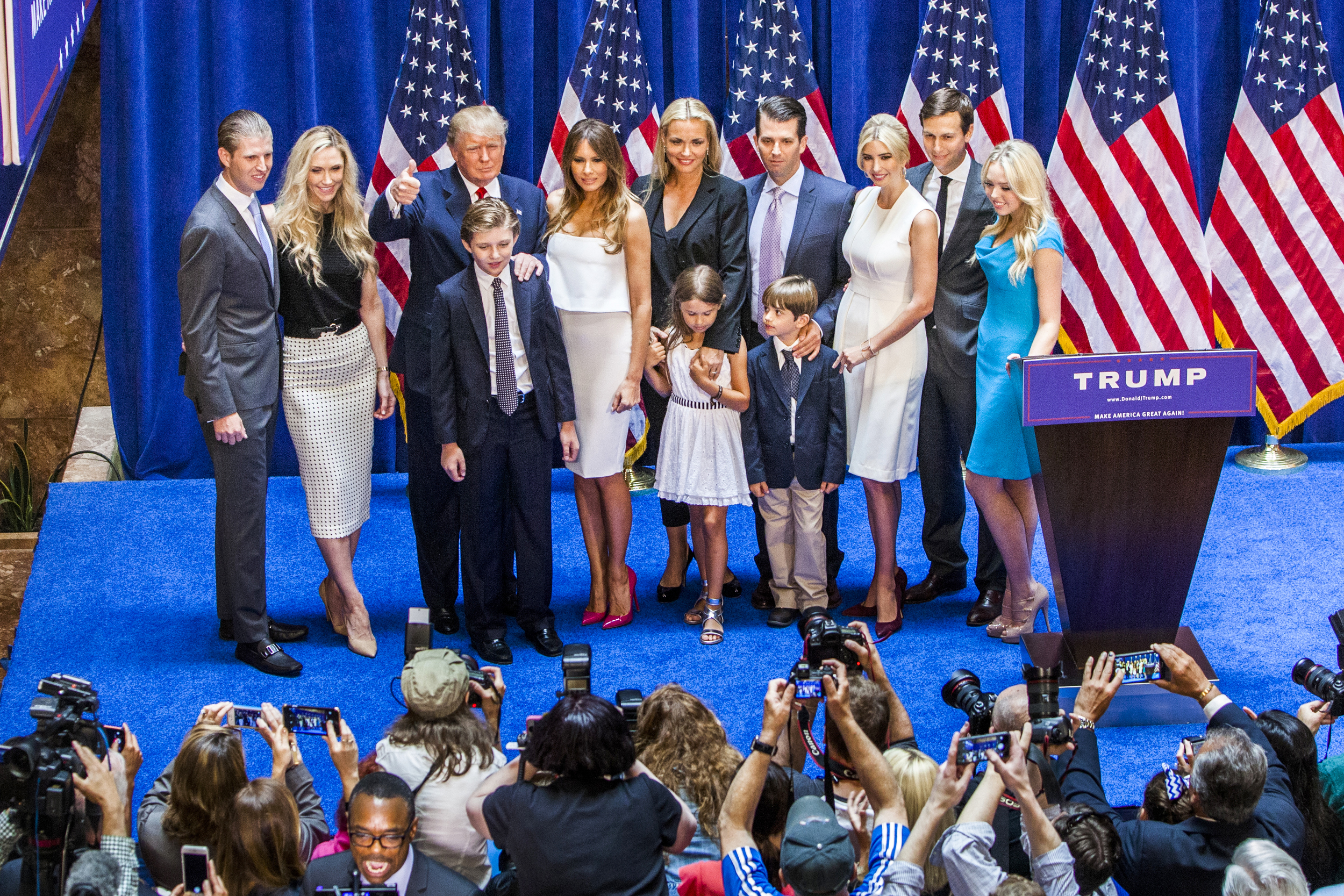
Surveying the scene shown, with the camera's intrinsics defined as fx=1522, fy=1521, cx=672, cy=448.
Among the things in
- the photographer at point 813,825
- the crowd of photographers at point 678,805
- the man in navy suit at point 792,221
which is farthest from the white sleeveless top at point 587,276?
the photographer at point 813,825

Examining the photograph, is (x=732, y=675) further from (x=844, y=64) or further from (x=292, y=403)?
(x=844, y=64)

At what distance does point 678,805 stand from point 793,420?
213 centimetres

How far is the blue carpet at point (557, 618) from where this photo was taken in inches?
177

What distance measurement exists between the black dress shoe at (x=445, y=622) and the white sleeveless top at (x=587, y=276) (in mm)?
1101

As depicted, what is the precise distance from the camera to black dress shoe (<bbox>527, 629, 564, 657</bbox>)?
192 inches

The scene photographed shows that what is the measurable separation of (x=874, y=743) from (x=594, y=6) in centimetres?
401

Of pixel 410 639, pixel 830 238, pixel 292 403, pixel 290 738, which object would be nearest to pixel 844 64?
pixel 830 238

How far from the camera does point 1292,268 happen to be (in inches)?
264

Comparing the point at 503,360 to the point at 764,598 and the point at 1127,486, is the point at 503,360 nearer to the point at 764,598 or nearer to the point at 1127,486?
the point at 764,598

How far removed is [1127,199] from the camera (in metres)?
6.49

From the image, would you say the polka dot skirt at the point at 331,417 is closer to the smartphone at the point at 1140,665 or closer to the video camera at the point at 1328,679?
the smartphone at the point at 1140,665

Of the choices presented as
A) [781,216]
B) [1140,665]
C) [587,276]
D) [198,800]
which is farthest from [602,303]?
[198,800]

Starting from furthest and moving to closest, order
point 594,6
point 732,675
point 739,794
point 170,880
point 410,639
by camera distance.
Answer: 1. point 594,6
2. point 732,675
3. point 410,639
4. point 170,880
5. point 739,794

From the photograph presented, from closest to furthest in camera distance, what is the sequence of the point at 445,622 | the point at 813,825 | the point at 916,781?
the point at 813,825 < the point at 916,781 < the point at 445,622
